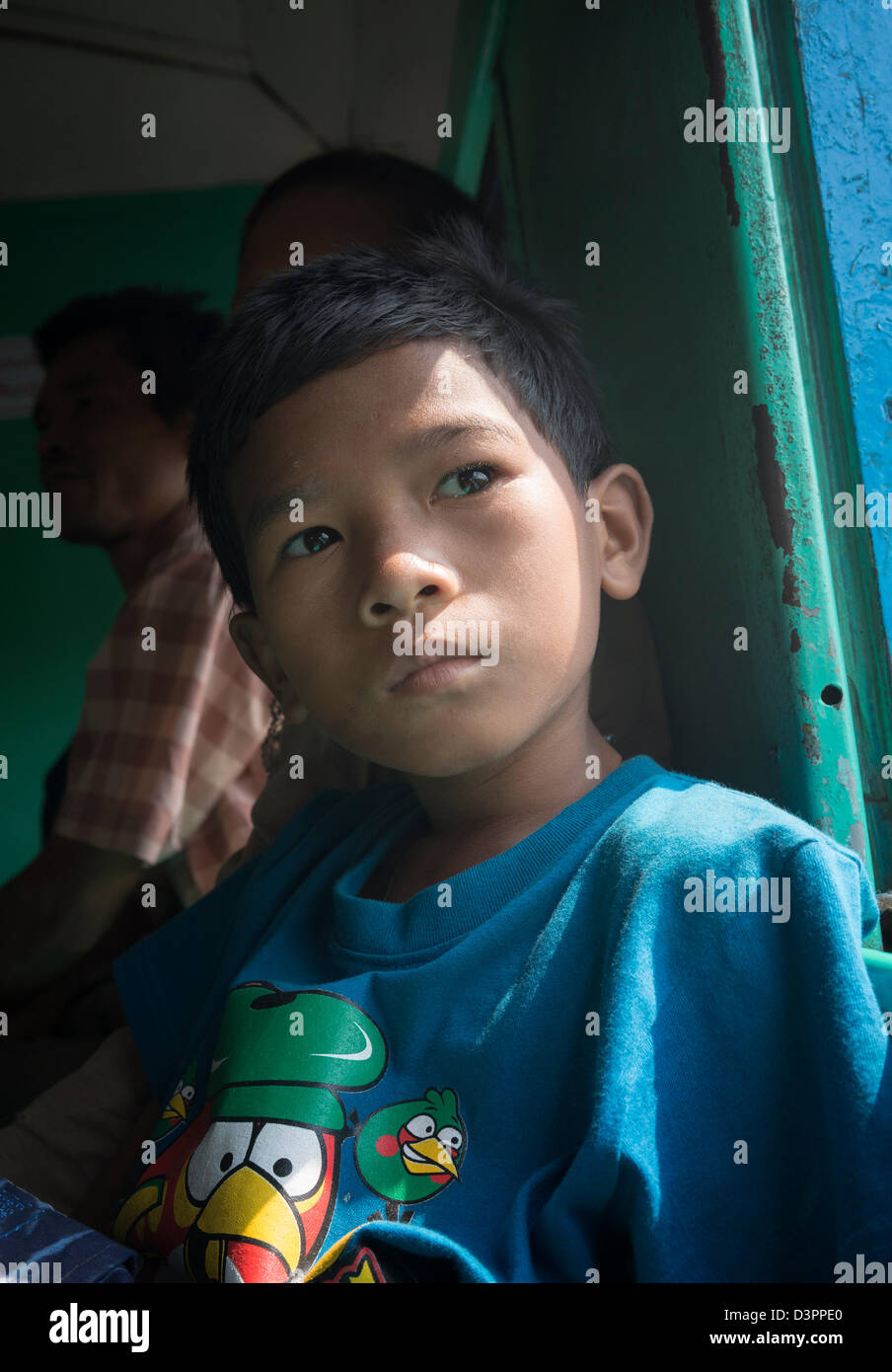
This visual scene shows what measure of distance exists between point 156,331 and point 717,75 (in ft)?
6.51

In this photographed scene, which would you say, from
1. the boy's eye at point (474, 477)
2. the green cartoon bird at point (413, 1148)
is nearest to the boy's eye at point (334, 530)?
the boy's eye at point (474, 477)

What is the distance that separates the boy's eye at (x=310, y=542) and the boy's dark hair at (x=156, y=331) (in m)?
1.64

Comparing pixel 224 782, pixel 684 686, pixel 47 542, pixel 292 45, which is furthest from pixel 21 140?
pixel 684 686

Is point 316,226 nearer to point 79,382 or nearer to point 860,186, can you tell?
point 860,186

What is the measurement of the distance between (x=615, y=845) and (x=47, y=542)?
9.40 feet

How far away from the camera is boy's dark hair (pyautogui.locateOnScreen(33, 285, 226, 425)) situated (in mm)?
2594

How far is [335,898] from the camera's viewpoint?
1060 mm

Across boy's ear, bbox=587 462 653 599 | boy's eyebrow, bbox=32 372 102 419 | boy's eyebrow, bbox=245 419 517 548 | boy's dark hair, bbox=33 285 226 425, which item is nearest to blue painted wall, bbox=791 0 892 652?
boy's ear, bbox=587 462 653 599

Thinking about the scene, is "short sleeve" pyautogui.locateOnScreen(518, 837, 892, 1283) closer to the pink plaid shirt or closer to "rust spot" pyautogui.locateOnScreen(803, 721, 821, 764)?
"rust spot" pyautogui.locateOnScreen(803, 721, 821, 764)

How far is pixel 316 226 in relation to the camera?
5.68ft

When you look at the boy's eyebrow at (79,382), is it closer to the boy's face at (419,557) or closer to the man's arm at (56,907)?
the man's arm at (56,907)

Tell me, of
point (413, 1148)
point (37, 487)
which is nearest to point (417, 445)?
point (413, 1148)

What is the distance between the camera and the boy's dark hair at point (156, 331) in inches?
102
